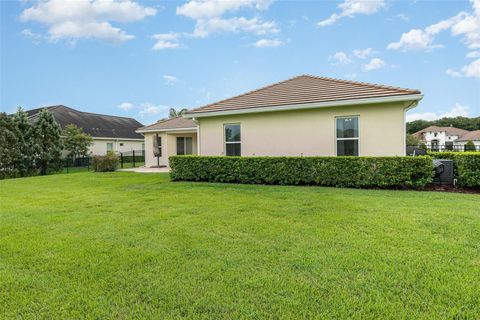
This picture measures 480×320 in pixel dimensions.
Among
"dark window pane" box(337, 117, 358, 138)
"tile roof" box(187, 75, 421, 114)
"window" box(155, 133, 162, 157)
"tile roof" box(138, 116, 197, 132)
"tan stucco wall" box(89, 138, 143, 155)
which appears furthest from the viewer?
"tan stucco wall" box(89, 138, 143, 155)

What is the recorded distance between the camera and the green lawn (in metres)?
2.33

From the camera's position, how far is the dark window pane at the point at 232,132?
448 inches

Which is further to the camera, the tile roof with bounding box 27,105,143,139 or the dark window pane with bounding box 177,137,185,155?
the tile roof with bounding box 27,105,143,139

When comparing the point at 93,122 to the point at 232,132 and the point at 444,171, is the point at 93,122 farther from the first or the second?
the point at 444,171

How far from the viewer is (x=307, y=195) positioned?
7.09m

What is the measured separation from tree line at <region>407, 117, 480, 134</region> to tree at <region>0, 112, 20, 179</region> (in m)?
92.8

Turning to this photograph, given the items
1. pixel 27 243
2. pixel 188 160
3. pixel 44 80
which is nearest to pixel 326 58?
pixel 188 160

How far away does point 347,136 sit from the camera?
31.7 feet

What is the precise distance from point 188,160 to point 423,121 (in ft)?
334

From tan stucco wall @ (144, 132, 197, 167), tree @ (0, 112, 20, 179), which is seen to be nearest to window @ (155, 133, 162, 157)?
tan stucco wall @ (144, 132, 197, 167)

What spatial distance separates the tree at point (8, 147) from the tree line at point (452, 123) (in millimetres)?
92842

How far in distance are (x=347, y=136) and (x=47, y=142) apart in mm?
18388

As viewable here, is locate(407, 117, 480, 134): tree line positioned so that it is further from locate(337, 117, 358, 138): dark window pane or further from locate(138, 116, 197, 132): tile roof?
locate(337, 117, 358, 138): dark window pane

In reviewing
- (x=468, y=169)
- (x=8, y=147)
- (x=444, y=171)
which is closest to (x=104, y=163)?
(x=8, y=147)
